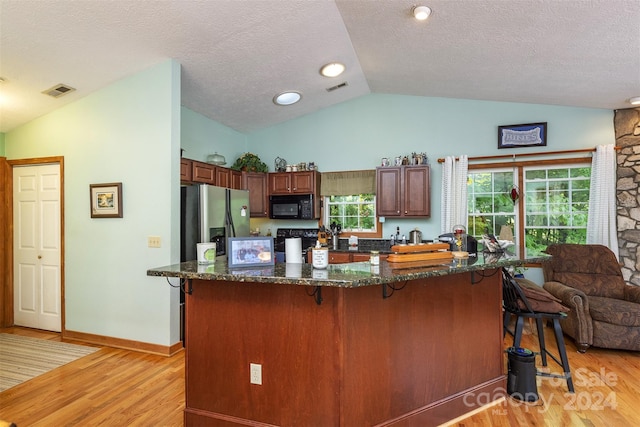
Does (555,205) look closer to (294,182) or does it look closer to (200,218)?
(294,182)

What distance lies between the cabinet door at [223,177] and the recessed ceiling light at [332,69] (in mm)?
1897

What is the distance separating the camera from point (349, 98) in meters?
5.05

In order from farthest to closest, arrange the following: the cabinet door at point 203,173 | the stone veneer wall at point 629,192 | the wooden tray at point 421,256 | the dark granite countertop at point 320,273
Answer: the cabinet door at point 203,173
the stone veneer wall at point 629,192
the wooden tray at point 421,256
the dark granite countertop at point 320,273

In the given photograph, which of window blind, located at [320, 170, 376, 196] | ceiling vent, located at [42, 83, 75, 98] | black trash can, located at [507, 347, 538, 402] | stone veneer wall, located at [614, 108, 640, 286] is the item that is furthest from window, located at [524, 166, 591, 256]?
ceiling vent, located at [42, 83, 75, 98]

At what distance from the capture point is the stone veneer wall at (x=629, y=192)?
382 cm

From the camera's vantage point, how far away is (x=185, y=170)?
3.96 metres

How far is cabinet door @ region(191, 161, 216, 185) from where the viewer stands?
411cm

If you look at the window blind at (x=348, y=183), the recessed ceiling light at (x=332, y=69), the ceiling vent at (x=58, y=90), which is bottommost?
the window blind at (x=348, y=183)

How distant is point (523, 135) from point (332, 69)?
2.60m

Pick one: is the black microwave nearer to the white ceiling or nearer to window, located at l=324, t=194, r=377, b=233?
window, located at l=324, t=194, r=377, b=233

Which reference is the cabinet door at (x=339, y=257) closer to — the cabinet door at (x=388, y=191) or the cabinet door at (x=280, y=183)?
the cabinet door at (x=388, y=191)

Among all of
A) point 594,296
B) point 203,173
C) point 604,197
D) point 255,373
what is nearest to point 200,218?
point 203,173

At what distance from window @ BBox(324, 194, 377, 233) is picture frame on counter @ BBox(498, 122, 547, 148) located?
1893 millimetres

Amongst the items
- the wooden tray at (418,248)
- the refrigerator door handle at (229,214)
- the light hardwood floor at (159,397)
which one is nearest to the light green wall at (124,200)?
the light hardwood floor at (159,397)
